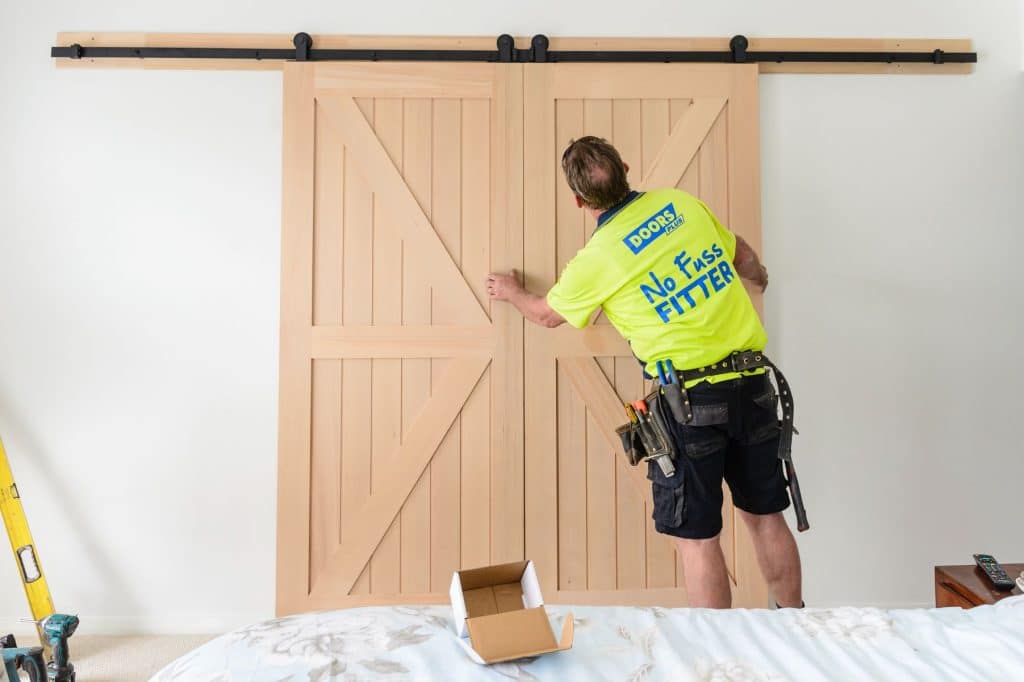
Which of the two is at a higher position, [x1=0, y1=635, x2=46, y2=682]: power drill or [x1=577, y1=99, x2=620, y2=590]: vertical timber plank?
[x1=577, y1=99, x2=620, y2=590]: vertical timber plank


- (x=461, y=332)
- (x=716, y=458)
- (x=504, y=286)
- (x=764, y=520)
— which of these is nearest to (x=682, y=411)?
(x=716, y=458)

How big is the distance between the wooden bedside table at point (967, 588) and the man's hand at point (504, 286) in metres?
1.53

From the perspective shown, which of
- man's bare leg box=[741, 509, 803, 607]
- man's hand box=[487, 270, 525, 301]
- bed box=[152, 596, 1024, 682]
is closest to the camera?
bed box=[152, 596, 1024, 682]

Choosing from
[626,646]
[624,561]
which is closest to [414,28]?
[624,561]

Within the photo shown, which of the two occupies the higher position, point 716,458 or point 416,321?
point 416,321

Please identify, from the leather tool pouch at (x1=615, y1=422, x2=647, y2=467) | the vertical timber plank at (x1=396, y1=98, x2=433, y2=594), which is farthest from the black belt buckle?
the vertical timber plank at (x1=396, y1=98, x2=433, y2=594)

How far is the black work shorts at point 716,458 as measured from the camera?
1.94m

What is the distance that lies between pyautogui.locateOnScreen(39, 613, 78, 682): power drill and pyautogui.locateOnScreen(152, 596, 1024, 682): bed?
1443 millimetres

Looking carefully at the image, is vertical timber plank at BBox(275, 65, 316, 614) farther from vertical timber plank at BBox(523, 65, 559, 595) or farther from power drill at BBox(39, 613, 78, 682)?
vertical timber plank at BBox(523, 65, 559, 595)

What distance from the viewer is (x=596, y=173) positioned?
198 cm

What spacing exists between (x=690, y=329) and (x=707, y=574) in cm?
71

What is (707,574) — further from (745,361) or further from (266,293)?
(266,293)

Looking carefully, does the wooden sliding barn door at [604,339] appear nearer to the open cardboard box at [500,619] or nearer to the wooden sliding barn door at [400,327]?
the wooden sliding barn door at [400,327]

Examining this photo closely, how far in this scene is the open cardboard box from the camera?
1.06m
